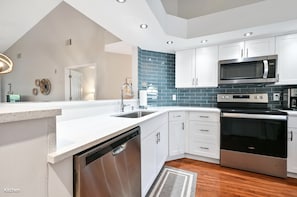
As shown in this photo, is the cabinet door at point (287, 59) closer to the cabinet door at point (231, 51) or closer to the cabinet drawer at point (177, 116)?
the cabinet door at point (231, 51)

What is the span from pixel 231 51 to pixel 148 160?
2.34 metres

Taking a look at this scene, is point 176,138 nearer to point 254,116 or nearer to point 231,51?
point 254,116

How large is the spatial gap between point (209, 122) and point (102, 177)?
218 centimetres

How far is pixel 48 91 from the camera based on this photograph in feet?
14.3

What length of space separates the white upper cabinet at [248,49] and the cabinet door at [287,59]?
0.34ft

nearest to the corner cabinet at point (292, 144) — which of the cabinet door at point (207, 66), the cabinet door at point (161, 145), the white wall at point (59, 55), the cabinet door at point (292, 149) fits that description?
the cabinet door at point (292, 149)

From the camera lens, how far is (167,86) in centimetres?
350

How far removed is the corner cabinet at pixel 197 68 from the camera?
2.96 m

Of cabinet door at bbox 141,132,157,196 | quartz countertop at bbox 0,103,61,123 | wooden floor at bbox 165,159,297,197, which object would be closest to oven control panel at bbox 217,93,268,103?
wooden floor at bbox 165,159,297,197

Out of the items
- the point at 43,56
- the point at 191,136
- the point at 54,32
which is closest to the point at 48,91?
the point at 43,56

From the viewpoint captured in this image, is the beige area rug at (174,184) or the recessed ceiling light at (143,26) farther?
the recessed ceiling light at (143,26)

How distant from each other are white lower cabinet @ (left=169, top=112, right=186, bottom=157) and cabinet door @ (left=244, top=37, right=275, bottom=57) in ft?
4.97

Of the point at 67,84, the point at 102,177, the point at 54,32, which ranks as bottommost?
the point at 102,177

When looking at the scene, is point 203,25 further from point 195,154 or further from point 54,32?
point 54,32
